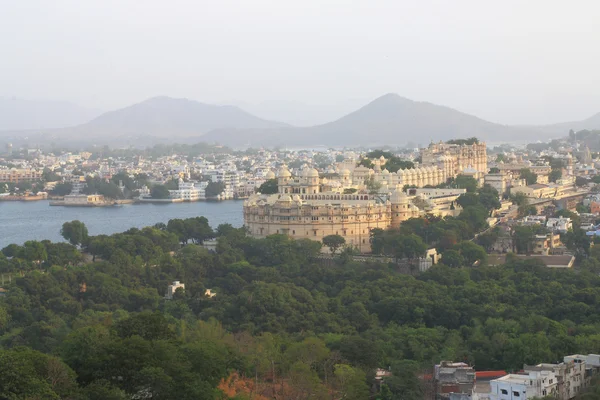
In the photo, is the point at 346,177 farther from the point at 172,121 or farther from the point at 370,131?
the point at 172,121

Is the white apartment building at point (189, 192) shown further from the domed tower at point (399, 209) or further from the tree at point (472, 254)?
the tree at point (472, 254)

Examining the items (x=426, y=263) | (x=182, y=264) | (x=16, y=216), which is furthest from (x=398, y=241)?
(x=16, y=216)

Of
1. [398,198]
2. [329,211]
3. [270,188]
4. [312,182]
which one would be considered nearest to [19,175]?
[270,188]

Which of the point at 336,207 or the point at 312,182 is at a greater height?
the point at 312,182

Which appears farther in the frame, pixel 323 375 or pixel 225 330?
pixel 225 330

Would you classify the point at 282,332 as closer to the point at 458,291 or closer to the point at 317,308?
the point at 317,308

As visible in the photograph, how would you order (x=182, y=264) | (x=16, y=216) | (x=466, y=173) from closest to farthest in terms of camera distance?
(x=182, y=264)
(x=466, y=173)
(x=16, y=216)
